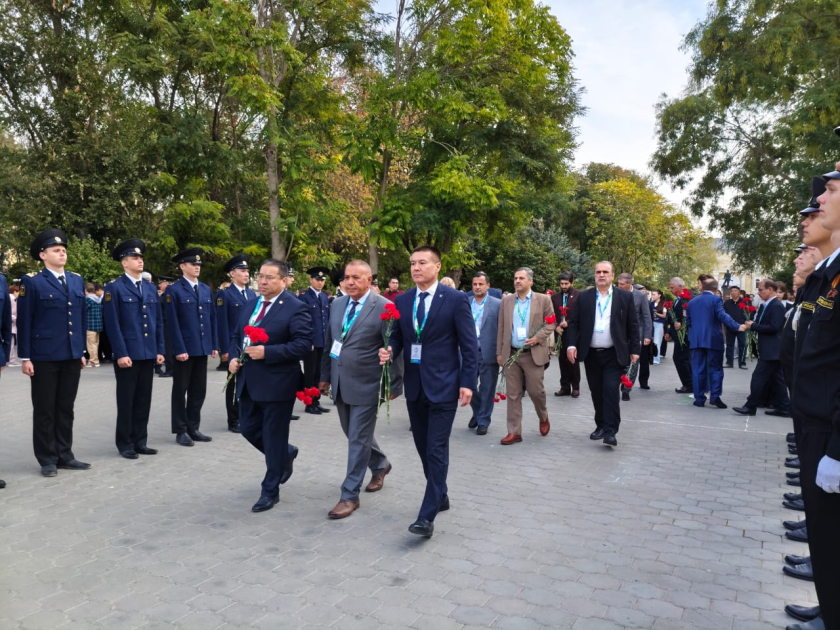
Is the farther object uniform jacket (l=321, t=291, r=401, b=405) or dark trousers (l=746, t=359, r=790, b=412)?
dark trousers (l=746, t=359, r=790, b=412)

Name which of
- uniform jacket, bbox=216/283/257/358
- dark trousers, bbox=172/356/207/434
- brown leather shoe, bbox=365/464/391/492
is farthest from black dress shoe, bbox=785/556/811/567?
uniform jacket, bbox=216/283/257/358

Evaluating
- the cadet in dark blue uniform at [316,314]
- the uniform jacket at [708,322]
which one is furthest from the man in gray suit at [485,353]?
the uniform jacket at [708,322]

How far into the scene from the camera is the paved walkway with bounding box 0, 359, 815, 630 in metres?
3.88

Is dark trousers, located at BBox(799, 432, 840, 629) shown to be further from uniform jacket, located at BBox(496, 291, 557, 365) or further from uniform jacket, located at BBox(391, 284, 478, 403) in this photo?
uniform jacket, located at BBox(496, 291, 557, 365)

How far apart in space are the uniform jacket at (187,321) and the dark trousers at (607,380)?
4.81 metres

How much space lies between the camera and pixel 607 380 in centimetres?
803

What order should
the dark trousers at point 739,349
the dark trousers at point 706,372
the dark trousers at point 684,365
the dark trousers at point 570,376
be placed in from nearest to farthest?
1. the dark trousers at point 706,372
2. the dark trousers at point 570,376
3. the dark trousers at point 684,365
4. the dark trousers at point 739,349

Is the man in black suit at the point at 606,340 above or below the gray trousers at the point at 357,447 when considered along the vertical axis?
above

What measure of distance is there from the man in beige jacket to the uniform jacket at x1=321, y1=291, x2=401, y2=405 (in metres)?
3.14

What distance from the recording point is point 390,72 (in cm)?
2136

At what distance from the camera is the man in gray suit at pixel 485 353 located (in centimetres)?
907

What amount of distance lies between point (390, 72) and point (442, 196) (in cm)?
513

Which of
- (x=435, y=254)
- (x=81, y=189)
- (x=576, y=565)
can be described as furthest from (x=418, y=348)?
(x=81, y=189)

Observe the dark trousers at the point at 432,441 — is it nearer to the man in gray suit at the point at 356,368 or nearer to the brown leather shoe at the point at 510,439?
the man in gray suit at the point at 356,368
